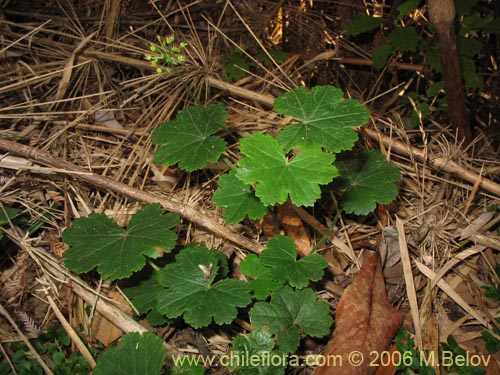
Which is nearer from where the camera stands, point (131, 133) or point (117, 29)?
point (131, 133)

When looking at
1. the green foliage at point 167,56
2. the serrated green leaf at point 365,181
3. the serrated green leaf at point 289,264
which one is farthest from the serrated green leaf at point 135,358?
the green foliage at point 167,56

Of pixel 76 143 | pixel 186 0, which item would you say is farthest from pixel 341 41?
pixel 76 143

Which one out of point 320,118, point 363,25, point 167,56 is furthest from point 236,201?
point 363,25

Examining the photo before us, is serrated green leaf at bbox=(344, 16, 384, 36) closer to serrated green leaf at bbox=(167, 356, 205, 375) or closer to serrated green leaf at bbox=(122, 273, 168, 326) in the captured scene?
serrated green leaf at bbox=(122, 273, 168, 326)

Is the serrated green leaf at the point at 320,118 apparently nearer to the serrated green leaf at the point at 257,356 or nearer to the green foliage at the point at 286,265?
the green foliage at the point at 286,265

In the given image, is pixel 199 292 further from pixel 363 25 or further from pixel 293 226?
pixel 363 25

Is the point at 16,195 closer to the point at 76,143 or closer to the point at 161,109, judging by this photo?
the point at 76,143
